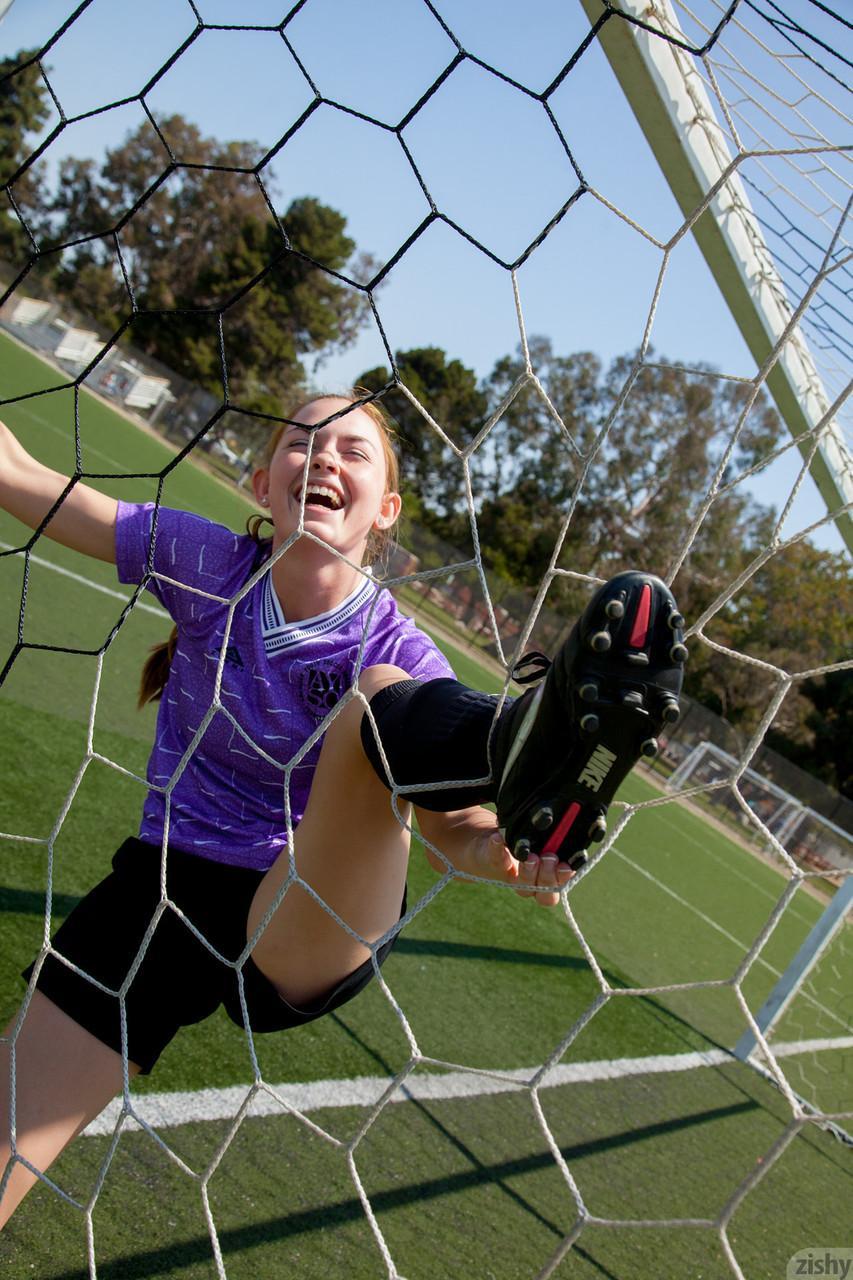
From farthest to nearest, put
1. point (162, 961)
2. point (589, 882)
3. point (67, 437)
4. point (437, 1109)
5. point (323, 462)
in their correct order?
point (67, 437), point (589, 882), point (437, 1109), point (323, 462), point (162, 961)

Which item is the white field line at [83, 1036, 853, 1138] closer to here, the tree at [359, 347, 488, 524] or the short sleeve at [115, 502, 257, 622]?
the short sleeve at [115, 502, 257, 622]

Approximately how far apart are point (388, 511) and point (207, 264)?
1181 inches

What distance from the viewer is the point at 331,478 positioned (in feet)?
5.76

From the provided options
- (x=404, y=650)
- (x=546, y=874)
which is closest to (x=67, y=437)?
(x=404, y=650)

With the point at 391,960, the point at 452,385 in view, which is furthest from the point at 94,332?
the point at 391,960

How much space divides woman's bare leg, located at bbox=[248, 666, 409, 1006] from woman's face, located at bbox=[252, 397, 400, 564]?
0.29m

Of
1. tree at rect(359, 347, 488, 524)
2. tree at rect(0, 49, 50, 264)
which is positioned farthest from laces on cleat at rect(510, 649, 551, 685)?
tree at rect(0, 49, 50, 264)

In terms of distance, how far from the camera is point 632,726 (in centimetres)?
129

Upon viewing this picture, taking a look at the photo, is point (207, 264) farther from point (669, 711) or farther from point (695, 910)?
point (669, 711)

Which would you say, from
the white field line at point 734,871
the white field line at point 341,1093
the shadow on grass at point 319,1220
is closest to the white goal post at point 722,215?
the white field line at point 341,1093

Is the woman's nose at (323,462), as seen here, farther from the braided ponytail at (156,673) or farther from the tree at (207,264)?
the tree at (207,264)

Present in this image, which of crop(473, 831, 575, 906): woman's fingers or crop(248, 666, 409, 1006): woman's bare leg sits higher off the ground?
crop(473, 831, 575, 906): woman's fingers

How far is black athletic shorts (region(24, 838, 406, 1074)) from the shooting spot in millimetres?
1573

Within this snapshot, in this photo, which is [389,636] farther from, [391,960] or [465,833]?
[391,960]
